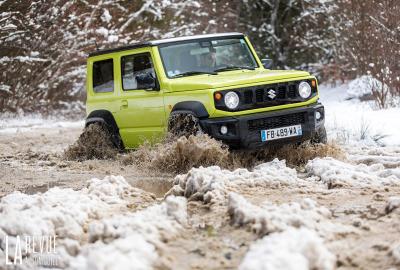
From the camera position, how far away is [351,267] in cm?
380

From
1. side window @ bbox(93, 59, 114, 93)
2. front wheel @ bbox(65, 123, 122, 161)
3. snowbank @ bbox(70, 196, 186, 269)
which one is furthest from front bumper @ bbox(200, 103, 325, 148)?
snowbank @ bbox(70, 196, 186, 269)

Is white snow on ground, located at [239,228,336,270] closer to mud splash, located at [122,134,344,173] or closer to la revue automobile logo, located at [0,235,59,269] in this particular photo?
la revue automobile logo, located at [0,235,59,269]

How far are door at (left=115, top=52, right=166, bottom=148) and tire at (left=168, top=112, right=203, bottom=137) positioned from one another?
313 millimetres

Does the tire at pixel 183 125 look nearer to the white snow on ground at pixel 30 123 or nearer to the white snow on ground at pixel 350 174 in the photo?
the white snow on ground at pixel 350 174

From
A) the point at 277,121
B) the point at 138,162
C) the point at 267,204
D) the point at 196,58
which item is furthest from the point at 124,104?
the point at 267,204

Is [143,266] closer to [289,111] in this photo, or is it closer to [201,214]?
[201,214]

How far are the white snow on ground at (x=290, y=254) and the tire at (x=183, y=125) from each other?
3.92m

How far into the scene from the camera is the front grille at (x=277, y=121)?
7806 mm

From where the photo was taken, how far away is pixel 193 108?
7.88 metres

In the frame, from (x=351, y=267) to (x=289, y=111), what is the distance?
4.33 meters

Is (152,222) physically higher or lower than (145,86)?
lower

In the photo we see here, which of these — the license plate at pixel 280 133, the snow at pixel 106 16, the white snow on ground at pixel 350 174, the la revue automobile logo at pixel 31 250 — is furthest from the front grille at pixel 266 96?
the snow at pixel 106 16

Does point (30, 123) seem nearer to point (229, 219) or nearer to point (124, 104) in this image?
point (124, 104)

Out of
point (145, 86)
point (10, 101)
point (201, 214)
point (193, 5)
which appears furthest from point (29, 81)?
point (201, 214)
